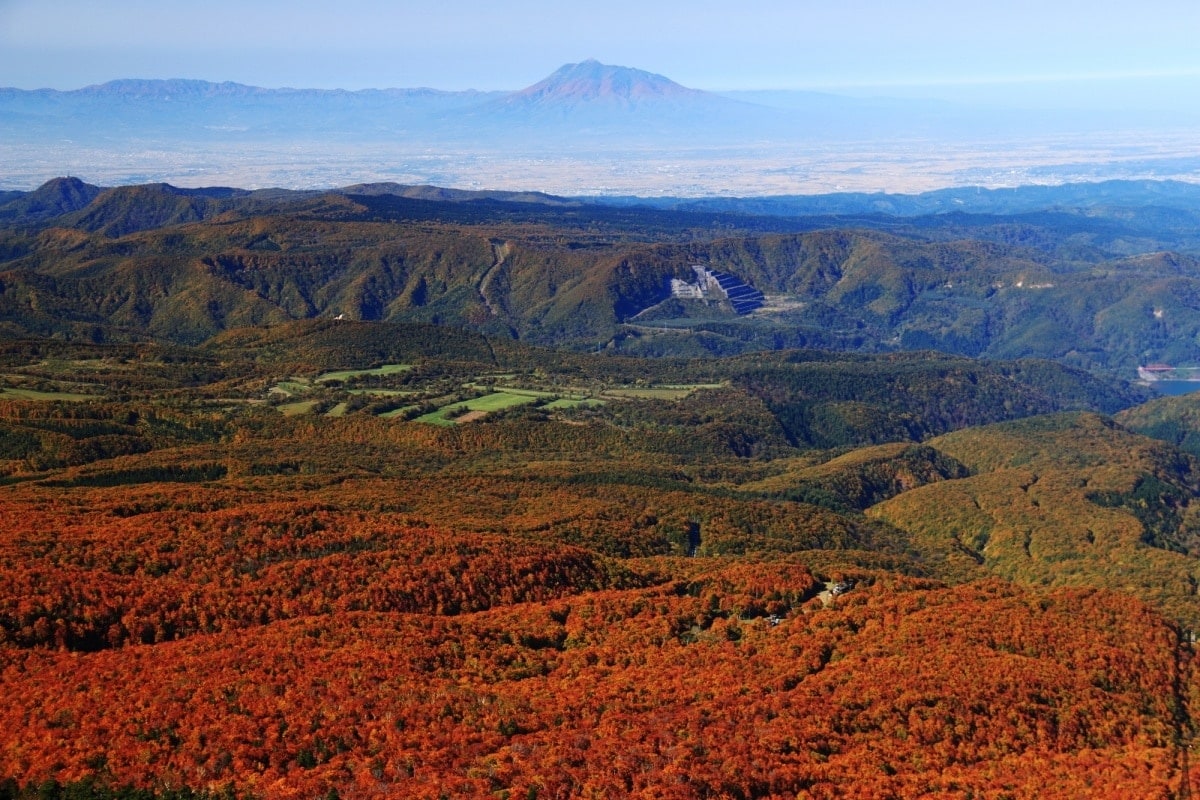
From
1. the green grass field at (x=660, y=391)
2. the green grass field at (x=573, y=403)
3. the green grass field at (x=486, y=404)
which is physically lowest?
the green grass field at (x=660, y=391)

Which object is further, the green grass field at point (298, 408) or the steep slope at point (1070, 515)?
the green grass field at point (298, 408)

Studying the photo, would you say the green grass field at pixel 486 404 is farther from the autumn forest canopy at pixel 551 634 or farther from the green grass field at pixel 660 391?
Result: the autumn forest canopy at pixel 551 634

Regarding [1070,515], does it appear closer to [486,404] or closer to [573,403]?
[573,403]

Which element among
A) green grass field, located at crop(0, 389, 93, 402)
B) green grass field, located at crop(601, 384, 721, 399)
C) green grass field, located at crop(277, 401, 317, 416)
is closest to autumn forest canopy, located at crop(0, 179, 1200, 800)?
green grass field, located at crop(0, 389, 93, 402)

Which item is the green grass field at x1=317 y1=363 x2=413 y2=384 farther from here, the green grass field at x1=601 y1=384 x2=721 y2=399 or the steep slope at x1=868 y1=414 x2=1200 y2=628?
the steep slope at x1=868 y1=414 x2=1200 y2=628

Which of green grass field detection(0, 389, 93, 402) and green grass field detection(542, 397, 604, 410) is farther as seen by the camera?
green grass field detection(542, 397, 604, 410)

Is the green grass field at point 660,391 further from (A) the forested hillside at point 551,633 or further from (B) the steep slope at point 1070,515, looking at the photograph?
(A) the forested hillside at point 551,633

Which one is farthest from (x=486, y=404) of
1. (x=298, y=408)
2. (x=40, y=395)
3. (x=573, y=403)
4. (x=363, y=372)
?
(x=40, y=395)

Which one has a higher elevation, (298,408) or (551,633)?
(551,633)

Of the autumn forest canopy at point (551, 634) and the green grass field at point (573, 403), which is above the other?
the autumn forest canopy at point (551, 634)

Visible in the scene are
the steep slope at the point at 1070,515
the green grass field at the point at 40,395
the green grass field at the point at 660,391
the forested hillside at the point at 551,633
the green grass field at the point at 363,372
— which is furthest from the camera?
the green grass field at the point at 660,391

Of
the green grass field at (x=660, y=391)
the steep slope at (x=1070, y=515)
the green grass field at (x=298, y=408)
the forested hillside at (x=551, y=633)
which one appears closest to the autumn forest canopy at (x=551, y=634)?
the forested hillside at (x=551, y=633)

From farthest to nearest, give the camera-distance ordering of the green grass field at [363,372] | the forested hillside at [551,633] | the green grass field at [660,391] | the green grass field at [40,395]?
the green grass field at [660,391] < the green grass field at [363,372] < the green grass field at [40,395] < the forested hillside at [551,633]

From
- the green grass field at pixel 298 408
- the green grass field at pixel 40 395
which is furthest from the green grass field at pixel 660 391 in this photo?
the green grass field at pixel 40 395
